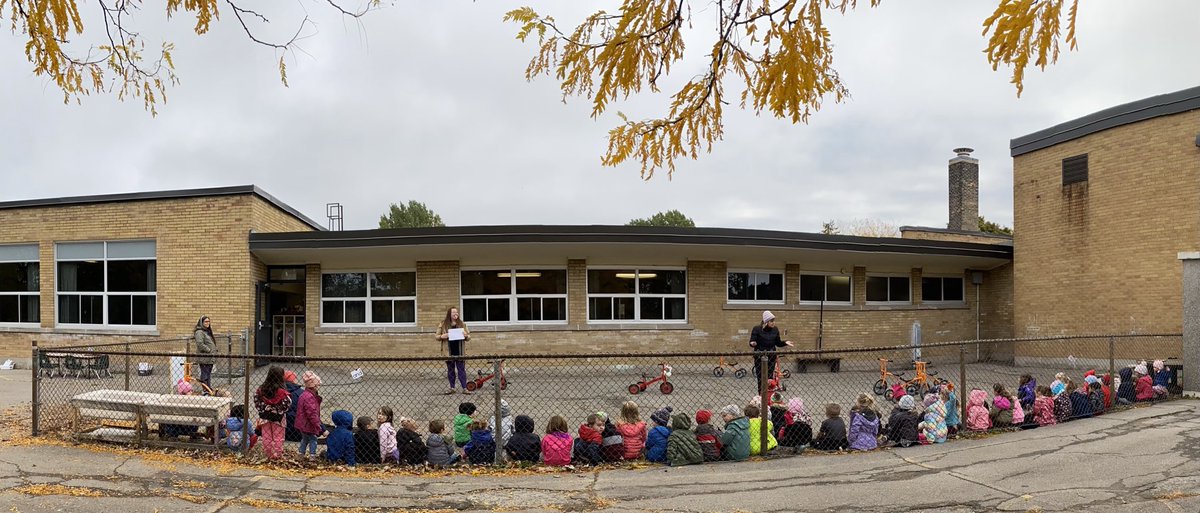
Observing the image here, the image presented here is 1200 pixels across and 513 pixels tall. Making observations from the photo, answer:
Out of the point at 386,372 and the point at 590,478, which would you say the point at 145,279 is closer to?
the point at 386,372

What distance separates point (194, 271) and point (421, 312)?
202 inches

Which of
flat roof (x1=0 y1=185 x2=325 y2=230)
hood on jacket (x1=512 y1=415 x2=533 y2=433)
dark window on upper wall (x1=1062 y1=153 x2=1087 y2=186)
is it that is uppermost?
dark window on upper wall (x1=1062 y1=153 x2=1087 y2=186)

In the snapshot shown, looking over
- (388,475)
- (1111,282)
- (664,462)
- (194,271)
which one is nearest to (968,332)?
(1111,282)

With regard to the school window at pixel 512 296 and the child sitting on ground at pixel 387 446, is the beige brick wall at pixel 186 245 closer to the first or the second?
the school window at pixel 512 296

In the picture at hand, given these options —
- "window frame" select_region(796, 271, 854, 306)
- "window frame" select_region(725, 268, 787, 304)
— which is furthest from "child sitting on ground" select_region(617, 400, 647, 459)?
"window frame" select_region(796, 271, 854, 306)

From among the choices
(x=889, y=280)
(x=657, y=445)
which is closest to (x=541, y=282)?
(x=657, y=445)

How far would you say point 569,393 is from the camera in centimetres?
1321

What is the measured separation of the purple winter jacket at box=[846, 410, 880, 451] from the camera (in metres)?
8.02

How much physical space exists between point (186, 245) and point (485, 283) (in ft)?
22.3

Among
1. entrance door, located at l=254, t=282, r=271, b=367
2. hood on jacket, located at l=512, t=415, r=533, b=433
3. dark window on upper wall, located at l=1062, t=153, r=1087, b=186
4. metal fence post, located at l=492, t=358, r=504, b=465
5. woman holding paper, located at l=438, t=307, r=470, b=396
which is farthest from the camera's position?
dark window on upper wall, located at l=1062, t=153, r=1087, b=186

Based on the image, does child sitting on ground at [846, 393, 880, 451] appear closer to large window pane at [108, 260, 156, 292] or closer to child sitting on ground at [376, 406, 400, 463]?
child sitting on ground at [376, 406, 400, 463]

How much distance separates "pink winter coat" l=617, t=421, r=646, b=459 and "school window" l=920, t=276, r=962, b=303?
15940 millimetres

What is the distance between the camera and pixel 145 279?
16.8 meters

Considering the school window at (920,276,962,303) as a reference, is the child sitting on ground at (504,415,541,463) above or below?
below
